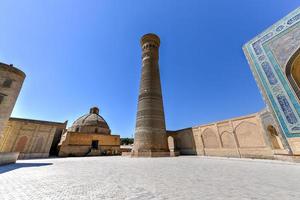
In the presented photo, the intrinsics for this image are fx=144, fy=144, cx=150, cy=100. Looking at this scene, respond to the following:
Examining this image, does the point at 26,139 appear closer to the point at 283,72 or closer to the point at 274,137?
the point at 283,72

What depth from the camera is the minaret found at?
13.9 meters

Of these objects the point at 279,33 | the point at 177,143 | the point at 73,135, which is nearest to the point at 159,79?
the point at 177,143

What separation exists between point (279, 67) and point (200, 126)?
400 inches

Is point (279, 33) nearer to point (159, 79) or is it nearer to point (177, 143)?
point (159, 79)

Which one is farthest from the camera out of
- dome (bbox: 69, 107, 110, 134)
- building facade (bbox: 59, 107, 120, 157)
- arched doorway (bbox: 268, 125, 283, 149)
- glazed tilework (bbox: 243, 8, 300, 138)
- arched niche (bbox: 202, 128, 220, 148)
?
dome (bbox: 69, 107, 110, 134)

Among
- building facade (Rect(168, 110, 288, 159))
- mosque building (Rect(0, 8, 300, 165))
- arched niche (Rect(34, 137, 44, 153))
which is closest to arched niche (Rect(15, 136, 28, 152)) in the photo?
mosque building (Rect(0, 8, 300, 165))

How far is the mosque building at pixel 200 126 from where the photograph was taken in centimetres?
758

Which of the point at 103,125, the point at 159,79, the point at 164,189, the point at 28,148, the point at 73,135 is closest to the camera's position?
the point at 164,189

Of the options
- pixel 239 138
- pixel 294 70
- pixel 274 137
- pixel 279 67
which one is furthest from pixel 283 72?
pixel 239 138

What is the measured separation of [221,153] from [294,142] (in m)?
8.04

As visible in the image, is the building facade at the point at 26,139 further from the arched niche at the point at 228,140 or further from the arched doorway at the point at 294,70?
the arched doorway at the point at 294,70

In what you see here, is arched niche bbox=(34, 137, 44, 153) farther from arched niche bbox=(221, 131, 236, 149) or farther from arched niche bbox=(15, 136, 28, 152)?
arched niche bbox=(221, 131, 236, 149)

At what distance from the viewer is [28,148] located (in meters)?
15.2

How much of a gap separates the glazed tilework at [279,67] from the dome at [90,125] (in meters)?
21.5
